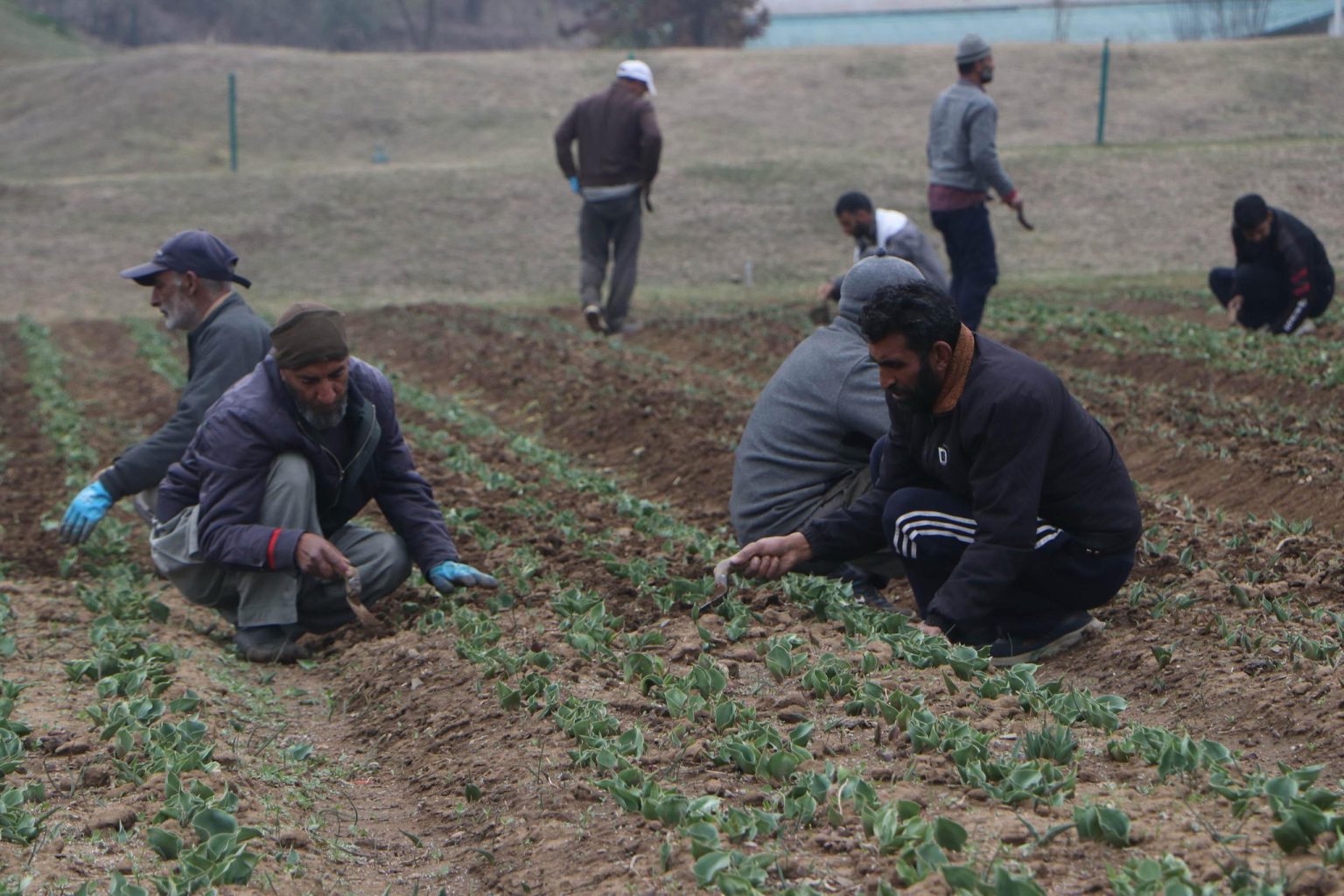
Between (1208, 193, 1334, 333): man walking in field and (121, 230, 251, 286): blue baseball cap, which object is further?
(1208, 193, 1334, 333): man walking in field

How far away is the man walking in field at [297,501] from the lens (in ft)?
16.6

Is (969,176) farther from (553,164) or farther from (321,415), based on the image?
(553,164)

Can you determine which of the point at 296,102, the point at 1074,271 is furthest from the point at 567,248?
the point at 296,102

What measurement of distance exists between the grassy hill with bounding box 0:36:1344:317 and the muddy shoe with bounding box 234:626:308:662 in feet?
42.9

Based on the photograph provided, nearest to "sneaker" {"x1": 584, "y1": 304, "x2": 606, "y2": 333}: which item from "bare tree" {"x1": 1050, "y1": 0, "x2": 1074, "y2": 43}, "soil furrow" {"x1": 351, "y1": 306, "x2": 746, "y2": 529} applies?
"soil furrow" {"x1": 351, "y1": 306, "x2": 746, "y2": 529}

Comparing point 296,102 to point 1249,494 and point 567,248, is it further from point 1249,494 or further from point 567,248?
point 1249,494

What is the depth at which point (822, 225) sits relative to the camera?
20.7 meters

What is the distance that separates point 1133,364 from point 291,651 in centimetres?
704

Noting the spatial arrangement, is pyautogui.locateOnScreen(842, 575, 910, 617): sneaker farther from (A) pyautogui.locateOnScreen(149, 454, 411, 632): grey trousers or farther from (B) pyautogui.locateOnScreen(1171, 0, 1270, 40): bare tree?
(B) pyautogui.locateOnScreen(1171, 0, 1270, 40): bare tree

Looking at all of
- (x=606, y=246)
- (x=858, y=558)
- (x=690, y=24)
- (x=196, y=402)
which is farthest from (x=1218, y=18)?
(x=196, y=402)

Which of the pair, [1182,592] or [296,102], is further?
[296,102]

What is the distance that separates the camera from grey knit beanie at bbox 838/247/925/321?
5.02m

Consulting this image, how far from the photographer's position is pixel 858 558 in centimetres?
528

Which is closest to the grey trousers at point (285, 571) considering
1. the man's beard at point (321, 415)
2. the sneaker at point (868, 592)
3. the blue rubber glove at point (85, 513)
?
the man's beard at point (321, 415)
